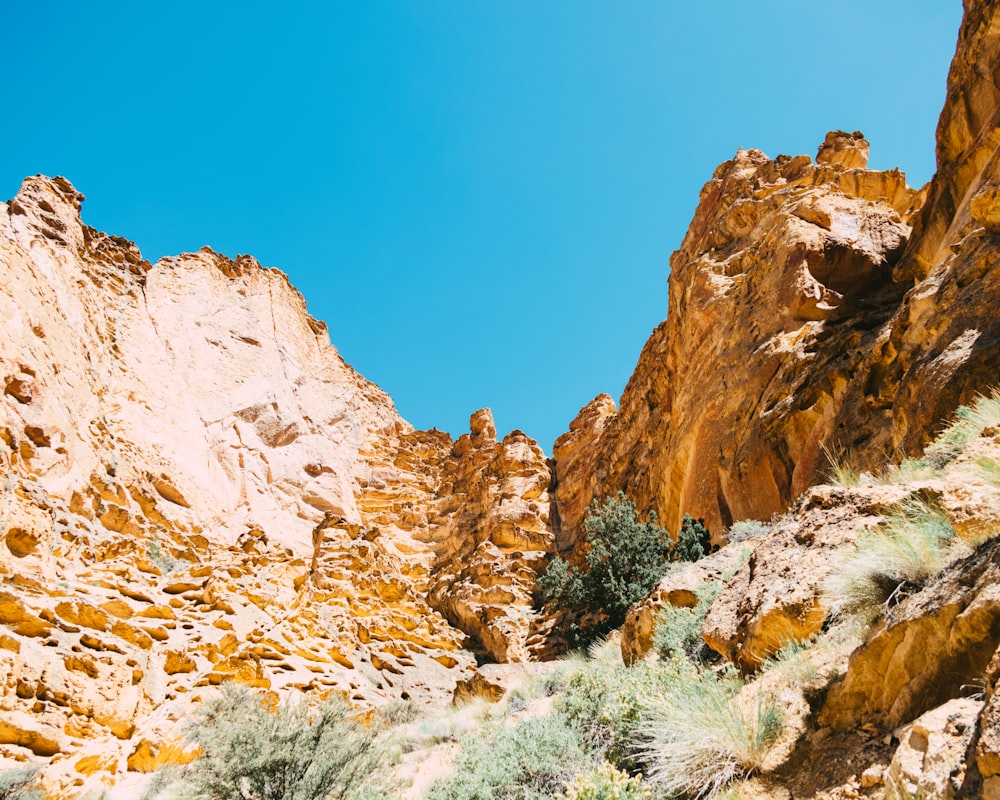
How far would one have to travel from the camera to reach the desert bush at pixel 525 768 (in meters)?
5.06

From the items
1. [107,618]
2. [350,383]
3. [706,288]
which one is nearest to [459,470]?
[350,383]

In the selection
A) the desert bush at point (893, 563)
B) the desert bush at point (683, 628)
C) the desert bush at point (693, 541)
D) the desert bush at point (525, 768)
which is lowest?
the desert bush at point (525, 768)

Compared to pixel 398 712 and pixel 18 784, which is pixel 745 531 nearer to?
pixel 398 712

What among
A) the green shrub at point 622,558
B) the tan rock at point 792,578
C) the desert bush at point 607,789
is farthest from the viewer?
the green shrub at point 622,558

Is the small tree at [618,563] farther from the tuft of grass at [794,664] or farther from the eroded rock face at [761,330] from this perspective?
the tuft of grass at [794,664]

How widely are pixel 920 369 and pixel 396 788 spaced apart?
8.29m

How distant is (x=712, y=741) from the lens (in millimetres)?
3492

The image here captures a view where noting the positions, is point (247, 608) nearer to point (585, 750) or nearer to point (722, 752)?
point (585, 750)

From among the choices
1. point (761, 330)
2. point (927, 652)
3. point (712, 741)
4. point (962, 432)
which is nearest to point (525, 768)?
point (712, 741)

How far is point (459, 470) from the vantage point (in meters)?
36.9

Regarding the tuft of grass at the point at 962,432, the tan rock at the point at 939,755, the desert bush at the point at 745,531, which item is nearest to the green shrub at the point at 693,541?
the desert bush at the point at 745,531

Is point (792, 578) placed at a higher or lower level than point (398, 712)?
lower

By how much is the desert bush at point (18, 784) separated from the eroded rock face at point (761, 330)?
12.3m

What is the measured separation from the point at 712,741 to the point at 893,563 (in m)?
1.47
